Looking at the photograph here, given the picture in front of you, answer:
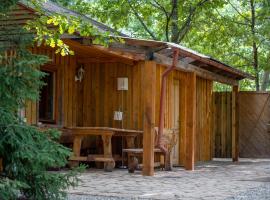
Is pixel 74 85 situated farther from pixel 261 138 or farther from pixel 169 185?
pixel 261 138

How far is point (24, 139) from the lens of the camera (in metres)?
5.09

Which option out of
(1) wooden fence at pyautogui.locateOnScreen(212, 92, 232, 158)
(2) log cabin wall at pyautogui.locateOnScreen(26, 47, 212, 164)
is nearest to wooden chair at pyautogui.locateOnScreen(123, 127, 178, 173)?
(2) log cabin wall at pyautogui.locateOnScreen(26, 47, 212, 164)

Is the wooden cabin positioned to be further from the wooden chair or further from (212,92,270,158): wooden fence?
(212,92,270,158): wooden fence

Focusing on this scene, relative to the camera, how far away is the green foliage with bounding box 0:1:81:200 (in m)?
5.02

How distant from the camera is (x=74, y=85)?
497 inches

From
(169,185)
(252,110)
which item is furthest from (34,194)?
(252,110)

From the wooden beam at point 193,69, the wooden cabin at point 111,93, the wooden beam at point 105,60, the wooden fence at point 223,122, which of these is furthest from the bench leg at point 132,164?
the wooden fence at point 223,122

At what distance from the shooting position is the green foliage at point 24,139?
5.02m

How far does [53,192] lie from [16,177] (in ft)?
1.30

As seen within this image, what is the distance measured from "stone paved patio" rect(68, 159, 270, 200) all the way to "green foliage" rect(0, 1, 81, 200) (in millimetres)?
1708

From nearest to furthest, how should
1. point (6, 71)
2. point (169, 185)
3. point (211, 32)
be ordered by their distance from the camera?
point (6, 71), point (169, 185), point (211, 32)

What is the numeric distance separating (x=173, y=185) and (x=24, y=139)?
4.17 metres

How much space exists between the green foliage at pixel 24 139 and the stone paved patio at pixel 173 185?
171 cm

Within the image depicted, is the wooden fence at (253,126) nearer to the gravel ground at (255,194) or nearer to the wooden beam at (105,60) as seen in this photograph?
the wooden beam at (105,60)
